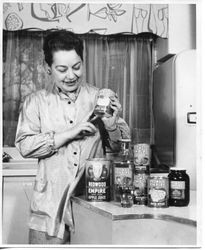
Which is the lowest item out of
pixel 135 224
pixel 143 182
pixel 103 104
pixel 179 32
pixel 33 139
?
pixel 135 224

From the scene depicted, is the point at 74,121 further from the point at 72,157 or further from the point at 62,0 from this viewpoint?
the point at 62,0

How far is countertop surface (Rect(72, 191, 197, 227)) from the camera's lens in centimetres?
110

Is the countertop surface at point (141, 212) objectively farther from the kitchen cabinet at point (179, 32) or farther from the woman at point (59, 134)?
the kitchen cabinet at point (179, 32)

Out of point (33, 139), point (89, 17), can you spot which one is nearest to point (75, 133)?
point (33, 139)

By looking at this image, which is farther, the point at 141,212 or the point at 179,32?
the point at 179,32

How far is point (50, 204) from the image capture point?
47.9 inches

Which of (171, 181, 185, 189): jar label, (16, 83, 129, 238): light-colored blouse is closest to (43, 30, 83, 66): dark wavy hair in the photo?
(16, 83, 129, 238): light-colored blouse

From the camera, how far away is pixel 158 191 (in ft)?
3.86

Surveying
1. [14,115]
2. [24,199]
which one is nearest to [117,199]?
[24,199]

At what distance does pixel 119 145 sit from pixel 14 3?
0.52 m

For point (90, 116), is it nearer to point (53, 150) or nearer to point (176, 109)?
point (53, 150)

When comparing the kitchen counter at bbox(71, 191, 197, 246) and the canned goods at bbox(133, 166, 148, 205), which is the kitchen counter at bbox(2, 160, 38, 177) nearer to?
the kitchen counter at bbox(71, 191, 197, 246)

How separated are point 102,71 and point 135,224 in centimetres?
45

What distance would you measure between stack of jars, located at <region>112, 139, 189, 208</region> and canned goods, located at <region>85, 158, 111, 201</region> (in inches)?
1.2
